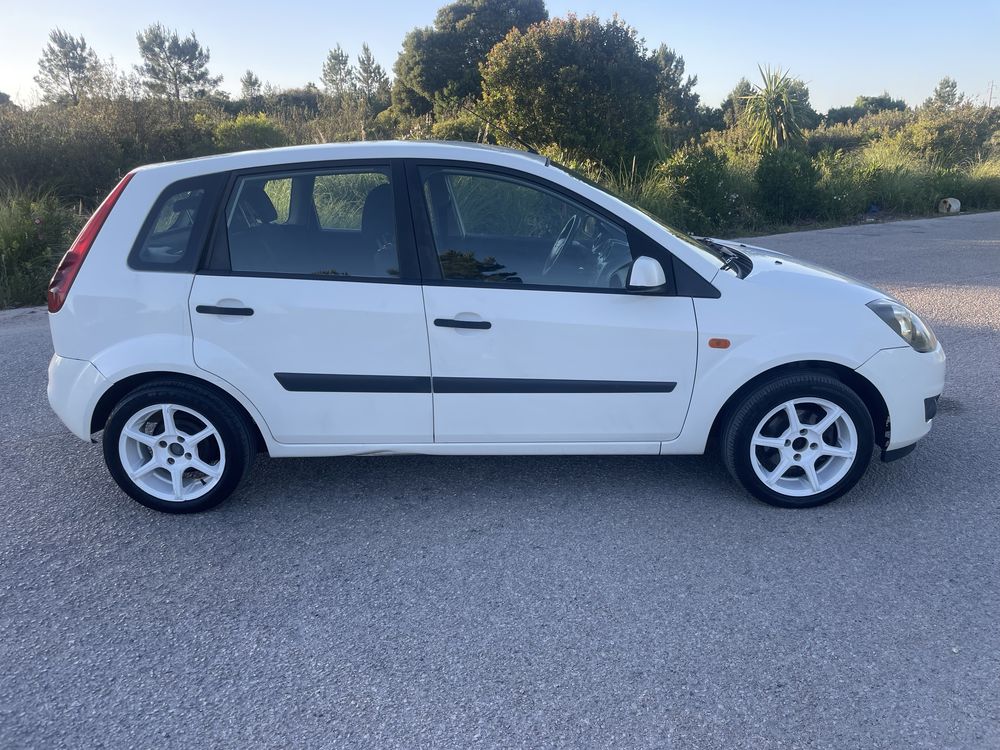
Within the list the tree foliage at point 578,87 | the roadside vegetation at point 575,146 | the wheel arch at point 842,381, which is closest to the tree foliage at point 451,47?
the roadside vegetation at point 575,146

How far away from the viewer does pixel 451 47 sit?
3606 cm

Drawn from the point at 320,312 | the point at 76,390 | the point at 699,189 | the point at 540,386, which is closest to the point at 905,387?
the point at 540,386

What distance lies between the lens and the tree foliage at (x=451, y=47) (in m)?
35.4

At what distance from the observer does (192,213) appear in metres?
3.55

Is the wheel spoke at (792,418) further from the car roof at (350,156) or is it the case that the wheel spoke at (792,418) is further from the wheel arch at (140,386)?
the wheel arch at (140,386)

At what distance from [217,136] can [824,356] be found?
16.2m

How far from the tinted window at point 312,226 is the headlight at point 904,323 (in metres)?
2.32

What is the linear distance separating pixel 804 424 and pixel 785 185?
10679 mm

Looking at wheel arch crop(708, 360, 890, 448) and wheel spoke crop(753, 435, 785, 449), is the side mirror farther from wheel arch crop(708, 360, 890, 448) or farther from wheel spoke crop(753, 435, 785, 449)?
wheel spoke crop(753, 435, 785, 449)

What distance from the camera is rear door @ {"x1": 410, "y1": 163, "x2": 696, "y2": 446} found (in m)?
3.46

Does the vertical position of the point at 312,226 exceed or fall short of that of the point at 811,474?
it exceeds it

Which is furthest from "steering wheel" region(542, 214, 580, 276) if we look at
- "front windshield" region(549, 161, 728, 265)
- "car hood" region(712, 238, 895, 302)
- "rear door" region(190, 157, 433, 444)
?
"car hood" region(712, 238, 895, 302)

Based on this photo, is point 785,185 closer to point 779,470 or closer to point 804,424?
point 804,424

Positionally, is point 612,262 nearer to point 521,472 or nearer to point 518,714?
point 521,472
